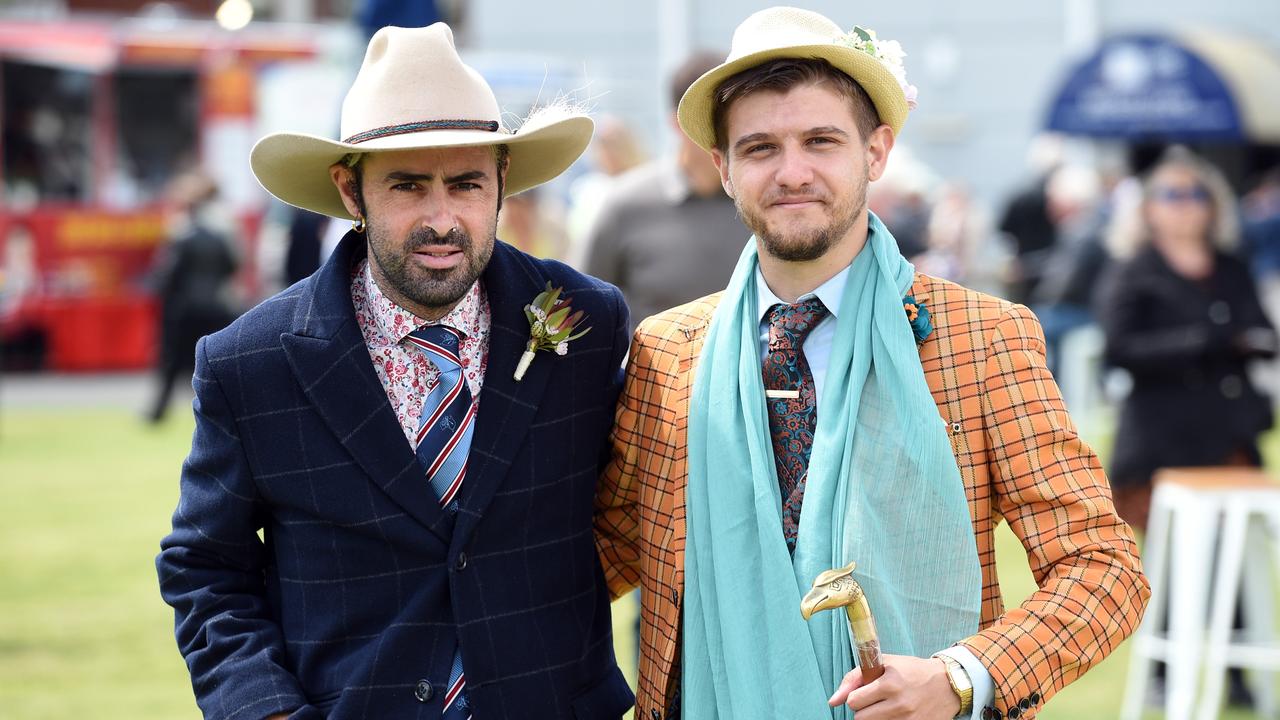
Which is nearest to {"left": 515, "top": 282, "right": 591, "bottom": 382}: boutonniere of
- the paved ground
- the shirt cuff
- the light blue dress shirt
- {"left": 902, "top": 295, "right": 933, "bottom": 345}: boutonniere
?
the light blue dress shirt

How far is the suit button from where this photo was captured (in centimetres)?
284

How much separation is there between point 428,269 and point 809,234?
0.69 meters

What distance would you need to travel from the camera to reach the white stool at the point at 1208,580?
224 inches

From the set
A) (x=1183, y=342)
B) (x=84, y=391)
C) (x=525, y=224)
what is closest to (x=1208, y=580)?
(x=1183, y=342)

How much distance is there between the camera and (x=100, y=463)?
12.1m

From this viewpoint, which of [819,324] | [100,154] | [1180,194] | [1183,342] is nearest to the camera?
[819,324]

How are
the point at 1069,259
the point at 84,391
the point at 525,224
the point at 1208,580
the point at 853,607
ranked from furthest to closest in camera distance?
the point at 84,391, the point at 1069,259, the point at 525,224, the point at 1208,580, the point at 853,607

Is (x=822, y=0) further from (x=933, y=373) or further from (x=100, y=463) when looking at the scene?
(x=933, y=373)

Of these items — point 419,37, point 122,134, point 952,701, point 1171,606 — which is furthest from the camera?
point 122,134

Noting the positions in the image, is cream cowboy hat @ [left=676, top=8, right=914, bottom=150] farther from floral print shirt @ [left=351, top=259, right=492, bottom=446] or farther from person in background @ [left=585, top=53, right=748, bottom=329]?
person in background @ [left=585, top=53, right=748, bottom=329]

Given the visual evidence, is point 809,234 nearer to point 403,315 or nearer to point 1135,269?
point 403,315

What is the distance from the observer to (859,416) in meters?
2.76

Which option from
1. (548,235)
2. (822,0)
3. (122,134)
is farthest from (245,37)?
(548,235)

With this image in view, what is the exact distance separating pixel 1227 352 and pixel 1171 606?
3.85 ft
